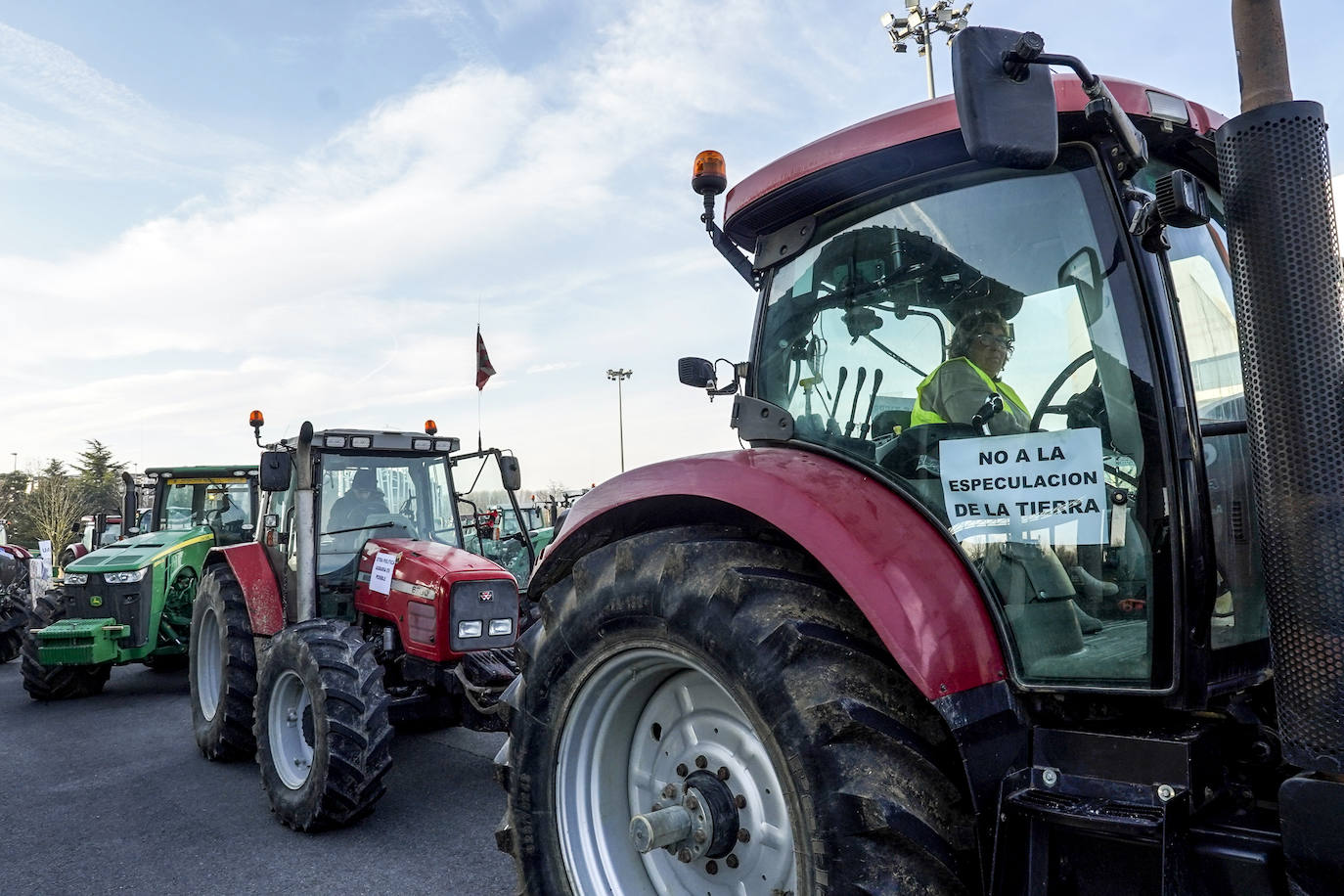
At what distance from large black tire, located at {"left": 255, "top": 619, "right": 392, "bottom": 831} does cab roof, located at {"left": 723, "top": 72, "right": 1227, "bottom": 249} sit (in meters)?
3.18

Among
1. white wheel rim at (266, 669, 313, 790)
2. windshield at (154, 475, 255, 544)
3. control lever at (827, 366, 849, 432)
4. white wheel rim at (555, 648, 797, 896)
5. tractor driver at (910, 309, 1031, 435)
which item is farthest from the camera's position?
windshield at (154, 475, 255, 544)

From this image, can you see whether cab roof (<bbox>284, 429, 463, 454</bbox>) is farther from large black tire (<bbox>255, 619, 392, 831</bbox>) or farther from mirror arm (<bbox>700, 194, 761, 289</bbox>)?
mirror arm (<bbox>700, 194, 761, 289</bbox>)

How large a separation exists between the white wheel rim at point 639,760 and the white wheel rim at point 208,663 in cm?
475

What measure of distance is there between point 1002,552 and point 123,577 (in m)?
8.43

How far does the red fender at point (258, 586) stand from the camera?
230 inches

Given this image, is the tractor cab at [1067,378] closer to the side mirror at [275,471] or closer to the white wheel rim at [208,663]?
the side mirror at [275,471]

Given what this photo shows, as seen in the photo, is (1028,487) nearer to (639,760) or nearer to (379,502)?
(639,760)

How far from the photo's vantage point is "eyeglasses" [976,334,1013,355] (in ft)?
6.59

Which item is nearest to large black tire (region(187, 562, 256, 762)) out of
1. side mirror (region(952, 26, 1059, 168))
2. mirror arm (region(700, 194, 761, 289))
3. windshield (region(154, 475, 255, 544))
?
windshield (region(154, 475, 255, 544))

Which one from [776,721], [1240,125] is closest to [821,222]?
[1240,125]

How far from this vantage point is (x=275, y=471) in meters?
5.38

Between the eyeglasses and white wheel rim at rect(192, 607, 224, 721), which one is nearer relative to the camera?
the eyeglasses

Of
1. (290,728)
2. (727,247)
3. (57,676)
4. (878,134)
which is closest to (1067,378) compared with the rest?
(878,134)

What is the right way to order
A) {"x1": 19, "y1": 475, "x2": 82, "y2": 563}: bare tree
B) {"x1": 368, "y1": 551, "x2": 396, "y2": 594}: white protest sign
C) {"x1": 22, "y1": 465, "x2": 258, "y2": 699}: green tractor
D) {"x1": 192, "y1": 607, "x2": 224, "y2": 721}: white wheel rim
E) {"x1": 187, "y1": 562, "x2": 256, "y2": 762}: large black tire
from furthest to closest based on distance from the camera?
{"x1": 19, "y1": 475, "x2": 82, "y2": 563}: bare tree, {"x1": 22, "y1": 465, "x2": 258, "y2": 699}: green tractor, {"x1": 192, "y1": 607, "x2": 224, "y2": 721}: white wheel rim, {"x1": 187, "y1": 562, "x2": 256, "y2": 762}: large black tire, {"x1": 368, "y1": 551, "x2": 396, "y2": 594}: white protest sign
